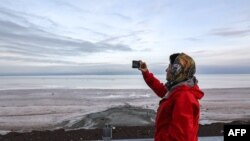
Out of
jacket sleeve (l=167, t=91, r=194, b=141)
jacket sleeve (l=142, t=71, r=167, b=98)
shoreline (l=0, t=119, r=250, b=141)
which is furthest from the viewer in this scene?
shoreline (l=0, t=119, r=250, b=141)

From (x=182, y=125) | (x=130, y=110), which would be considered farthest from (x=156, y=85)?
(x=130, y=110)

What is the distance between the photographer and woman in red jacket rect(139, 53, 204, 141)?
7.98ft

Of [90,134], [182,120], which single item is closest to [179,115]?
[182,120]

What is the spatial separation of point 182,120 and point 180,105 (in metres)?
0.11

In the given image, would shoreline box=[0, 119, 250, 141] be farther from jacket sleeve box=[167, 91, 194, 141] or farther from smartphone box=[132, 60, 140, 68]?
jacket sleeve box=[167, 91, 194, 141]

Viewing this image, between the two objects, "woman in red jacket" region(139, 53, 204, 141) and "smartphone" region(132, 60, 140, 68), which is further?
"smartphone" region(132, 60, 140, 68)

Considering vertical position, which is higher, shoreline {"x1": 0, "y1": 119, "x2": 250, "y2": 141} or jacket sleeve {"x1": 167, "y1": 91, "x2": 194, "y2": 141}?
jacket sleeve {"x1": 167, "y1": 91, "x2": 194, "y2": 141}

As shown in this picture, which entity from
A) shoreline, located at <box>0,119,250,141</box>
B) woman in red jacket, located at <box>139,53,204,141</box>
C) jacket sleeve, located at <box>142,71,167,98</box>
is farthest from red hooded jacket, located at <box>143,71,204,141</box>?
shoreline, located at <box>0,119,250,141</box>

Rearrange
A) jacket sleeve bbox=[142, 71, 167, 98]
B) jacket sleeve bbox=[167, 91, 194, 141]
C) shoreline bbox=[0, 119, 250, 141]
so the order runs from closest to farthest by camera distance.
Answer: jacket sleeve bbox=[167, 91, 194, 141], jacket sleeve bbox=[142, 71, 167, 98], shoreline bbox=[0, 119, 250, 141]

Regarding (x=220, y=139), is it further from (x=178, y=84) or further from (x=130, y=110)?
(x=130, y=110)

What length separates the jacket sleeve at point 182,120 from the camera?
7.94 ft

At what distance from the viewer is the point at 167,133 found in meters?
2.52

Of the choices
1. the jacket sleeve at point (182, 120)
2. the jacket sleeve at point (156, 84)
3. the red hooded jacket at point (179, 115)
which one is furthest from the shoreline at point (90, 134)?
the jacket sleeve at point (182, 120)

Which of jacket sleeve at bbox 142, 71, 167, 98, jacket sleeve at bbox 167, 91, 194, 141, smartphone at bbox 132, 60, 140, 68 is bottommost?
jacket sleeve at bbox 167, 91, 194, 141
